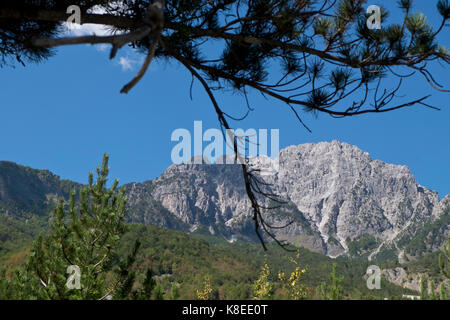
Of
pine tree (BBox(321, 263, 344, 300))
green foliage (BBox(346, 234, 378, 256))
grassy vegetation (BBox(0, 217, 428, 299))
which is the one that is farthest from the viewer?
green foliage (BBox(346, 234, 378, 256))

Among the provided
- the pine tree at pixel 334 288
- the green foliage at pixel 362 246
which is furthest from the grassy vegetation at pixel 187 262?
the green foliage at pixel 362 246

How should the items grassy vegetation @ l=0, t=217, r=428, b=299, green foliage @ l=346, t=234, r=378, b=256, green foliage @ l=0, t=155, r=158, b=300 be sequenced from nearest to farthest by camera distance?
green foliage @ l=0, t=155, r=158, b=300
grassy vegetation @ l=0, t=217, r=428, b=299
green foliage @ l=346, t=234, r=378, b=256

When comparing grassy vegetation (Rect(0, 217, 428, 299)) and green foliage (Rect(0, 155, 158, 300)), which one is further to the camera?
grassy vegetation (Rect(0, 217, 428, 299))

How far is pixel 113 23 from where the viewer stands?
8.25ft

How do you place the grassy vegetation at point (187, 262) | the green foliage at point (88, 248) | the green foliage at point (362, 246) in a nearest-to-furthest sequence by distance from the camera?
1. the green foliage at point (88, 248)
2. the grassy vegetation at point (187, 262)
3. the green foliage at point (362, 246)

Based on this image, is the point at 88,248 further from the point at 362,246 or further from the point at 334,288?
the point at 362,246

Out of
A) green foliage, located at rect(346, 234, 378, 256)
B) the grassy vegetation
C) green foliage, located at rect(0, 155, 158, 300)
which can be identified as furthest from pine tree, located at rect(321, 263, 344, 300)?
green foliage, located at rect(346, 234, 378, 256)

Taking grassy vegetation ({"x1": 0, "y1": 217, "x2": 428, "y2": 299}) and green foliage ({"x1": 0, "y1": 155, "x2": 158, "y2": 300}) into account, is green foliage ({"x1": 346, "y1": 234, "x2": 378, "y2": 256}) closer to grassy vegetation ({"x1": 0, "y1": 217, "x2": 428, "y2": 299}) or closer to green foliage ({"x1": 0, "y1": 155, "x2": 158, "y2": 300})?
grassy vegetation ({"x1": 0, "y1": 217, "x2": 428, "y2": 299})

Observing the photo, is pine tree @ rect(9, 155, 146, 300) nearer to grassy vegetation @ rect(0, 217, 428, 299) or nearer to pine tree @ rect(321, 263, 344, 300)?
pine tree @ rect(321, 263, 344, 300)

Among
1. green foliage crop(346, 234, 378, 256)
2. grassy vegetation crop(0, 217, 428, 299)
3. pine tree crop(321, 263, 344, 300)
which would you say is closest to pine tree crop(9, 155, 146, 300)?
pine tree crop(321, 263, 344, 300)

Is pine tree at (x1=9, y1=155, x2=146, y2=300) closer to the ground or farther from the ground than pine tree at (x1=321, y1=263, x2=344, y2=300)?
farther from the ground

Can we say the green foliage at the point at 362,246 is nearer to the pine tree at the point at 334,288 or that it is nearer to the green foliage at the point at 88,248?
the pine tree at the point at 334,288
